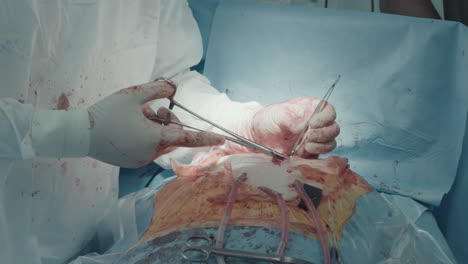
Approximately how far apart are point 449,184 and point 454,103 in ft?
1.13

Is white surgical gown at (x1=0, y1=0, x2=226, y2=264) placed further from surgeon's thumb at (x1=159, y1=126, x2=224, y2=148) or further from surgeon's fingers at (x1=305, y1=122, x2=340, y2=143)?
surgeon's fingers at (x1=305, y1=122, x2=340, y2=143)

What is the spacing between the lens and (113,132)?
1.16 m

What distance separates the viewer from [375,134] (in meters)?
1.90

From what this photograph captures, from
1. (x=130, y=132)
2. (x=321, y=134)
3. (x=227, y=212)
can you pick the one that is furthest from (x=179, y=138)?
(x=321, y=134)

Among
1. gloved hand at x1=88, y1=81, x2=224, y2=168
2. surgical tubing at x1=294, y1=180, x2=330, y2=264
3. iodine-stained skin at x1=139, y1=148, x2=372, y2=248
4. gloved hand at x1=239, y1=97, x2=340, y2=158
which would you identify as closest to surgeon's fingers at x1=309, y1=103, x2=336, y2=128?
gloved hand at x1=239, y1=97, x2=340, y2=158

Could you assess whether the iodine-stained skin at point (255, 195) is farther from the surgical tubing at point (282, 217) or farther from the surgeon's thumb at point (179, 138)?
the surgeon's thumb at point (179, 138)

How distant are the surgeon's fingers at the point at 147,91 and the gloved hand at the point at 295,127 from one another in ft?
1.37

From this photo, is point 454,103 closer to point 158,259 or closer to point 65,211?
point 158,259

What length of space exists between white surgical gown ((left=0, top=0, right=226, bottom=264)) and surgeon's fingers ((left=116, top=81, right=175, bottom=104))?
244 mm

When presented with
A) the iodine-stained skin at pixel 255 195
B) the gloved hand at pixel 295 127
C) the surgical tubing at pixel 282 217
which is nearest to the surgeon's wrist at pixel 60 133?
the iodine-stained skin at pixel 255 195

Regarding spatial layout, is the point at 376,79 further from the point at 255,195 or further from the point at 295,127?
the point at 255,195

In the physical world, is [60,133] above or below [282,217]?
above

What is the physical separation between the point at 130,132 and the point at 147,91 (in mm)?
127

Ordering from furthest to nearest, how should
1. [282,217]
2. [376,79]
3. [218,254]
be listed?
[376,79] < [282,217] < [218,254]
